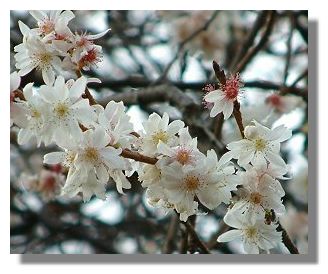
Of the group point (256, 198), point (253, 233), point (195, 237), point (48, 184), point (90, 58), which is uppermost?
point (90, 58)

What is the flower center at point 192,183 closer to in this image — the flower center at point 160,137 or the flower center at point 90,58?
the flower center at point 160,137

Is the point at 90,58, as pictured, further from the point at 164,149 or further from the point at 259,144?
the point at 259,144

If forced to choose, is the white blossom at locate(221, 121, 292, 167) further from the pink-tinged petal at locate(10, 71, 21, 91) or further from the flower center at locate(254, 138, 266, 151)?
the pink-tinged petal at locate(10, 71, 21, 91)

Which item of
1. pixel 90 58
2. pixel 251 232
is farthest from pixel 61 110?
pixel 251 232

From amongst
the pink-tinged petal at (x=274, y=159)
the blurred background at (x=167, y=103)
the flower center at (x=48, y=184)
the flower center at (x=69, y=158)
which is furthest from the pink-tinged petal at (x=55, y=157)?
the flower center at (x=48, y=184)

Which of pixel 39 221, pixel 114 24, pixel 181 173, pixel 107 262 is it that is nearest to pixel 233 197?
pixel 181 173
